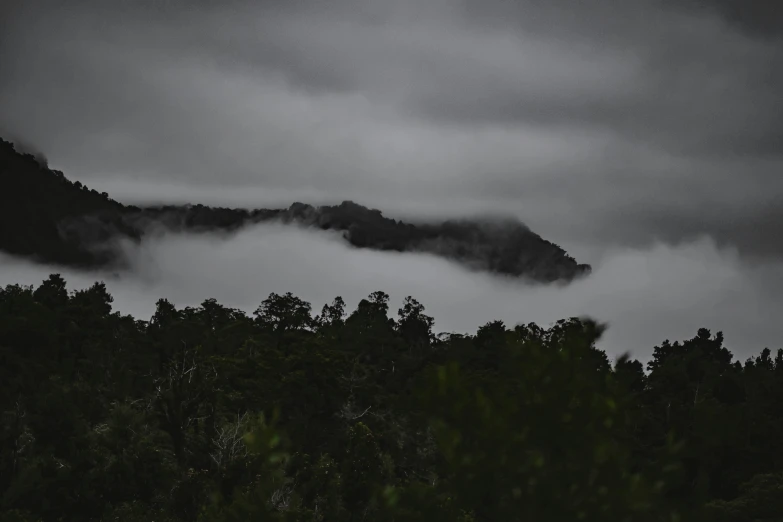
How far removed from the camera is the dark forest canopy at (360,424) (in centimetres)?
572

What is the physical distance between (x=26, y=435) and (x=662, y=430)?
Answer: 30249 mm

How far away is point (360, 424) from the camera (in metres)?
26.5

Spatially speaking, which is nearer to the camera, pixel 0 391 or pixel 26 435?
pixel 26 435

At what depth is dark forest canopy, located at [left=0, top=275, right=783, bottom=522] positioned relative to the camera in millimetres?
5719

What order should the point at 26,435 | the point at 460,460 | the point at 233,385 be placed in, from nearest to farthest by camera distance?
the point at 460,460
the point at 26,435
the point at 233,385

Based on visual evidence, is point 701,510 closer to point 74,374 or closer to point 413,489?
point 413,489

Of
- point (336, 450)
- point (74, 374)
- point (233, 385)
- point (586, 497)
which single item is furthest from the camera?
point (74, 374)

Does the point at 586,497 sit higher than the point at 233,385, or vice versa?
the point at 586,497

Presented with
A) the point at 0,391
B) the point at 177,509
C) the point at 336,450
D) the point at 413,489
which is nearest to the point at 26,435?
the point at 0,391

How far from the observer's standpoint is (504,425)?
228 inches

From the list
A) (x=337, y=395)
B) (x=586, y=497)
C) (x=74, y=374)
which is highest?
(x=586, y=497)

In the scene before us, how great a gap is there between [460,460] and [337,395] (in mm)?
29310

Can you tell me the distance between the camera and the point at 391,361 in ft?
186

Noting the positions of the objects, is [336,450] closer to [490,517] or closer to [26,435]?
[26,435]
